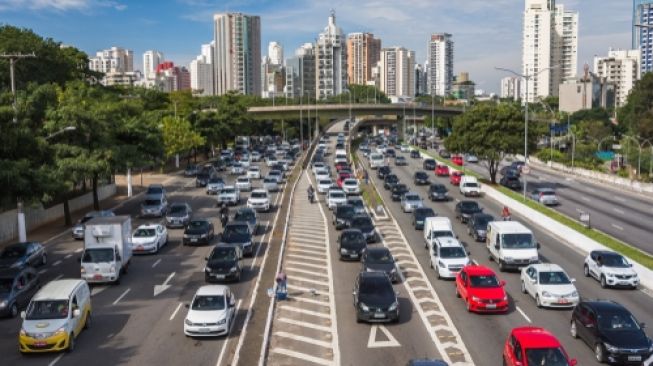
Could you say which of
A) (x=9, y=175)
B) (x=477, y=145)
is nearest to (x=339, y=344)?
(x=9, y=175)

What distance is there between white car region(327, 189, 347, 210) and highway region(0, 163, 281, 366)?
11.5 meters

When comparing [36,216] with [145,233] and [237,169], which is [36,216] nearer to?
[145,233]

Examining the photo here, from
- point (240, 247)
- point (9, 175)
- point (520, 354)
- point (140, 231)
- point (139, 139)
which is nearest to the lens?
point (520, 354)

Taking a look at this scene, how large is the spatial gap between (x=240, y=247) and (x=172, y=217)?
1281 centimetres

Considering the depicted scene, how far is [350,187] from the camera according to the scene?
207 feet

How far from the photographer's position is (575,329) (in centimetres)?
2258

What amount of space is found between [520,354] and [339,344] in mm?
6290

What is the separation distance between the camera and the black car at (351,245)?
1395 inches

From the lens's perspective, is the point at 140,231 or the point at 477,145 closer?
the point at 140,231

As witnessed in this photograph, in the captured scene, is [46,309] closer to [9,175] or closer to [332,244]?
[9,175]

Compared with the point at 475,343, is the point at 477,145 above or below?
above

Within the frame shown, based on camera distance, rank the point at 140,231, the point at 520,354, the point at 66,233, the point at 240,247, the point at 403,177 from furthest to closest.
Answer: the point at 403,177
the point at 66,233
the point at 140,231
the point at 240,247
the point at 520,354

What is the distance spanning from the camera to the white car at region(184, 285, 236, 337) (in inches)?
887

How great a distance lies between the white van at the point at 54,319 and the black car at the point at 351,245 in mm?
15013
